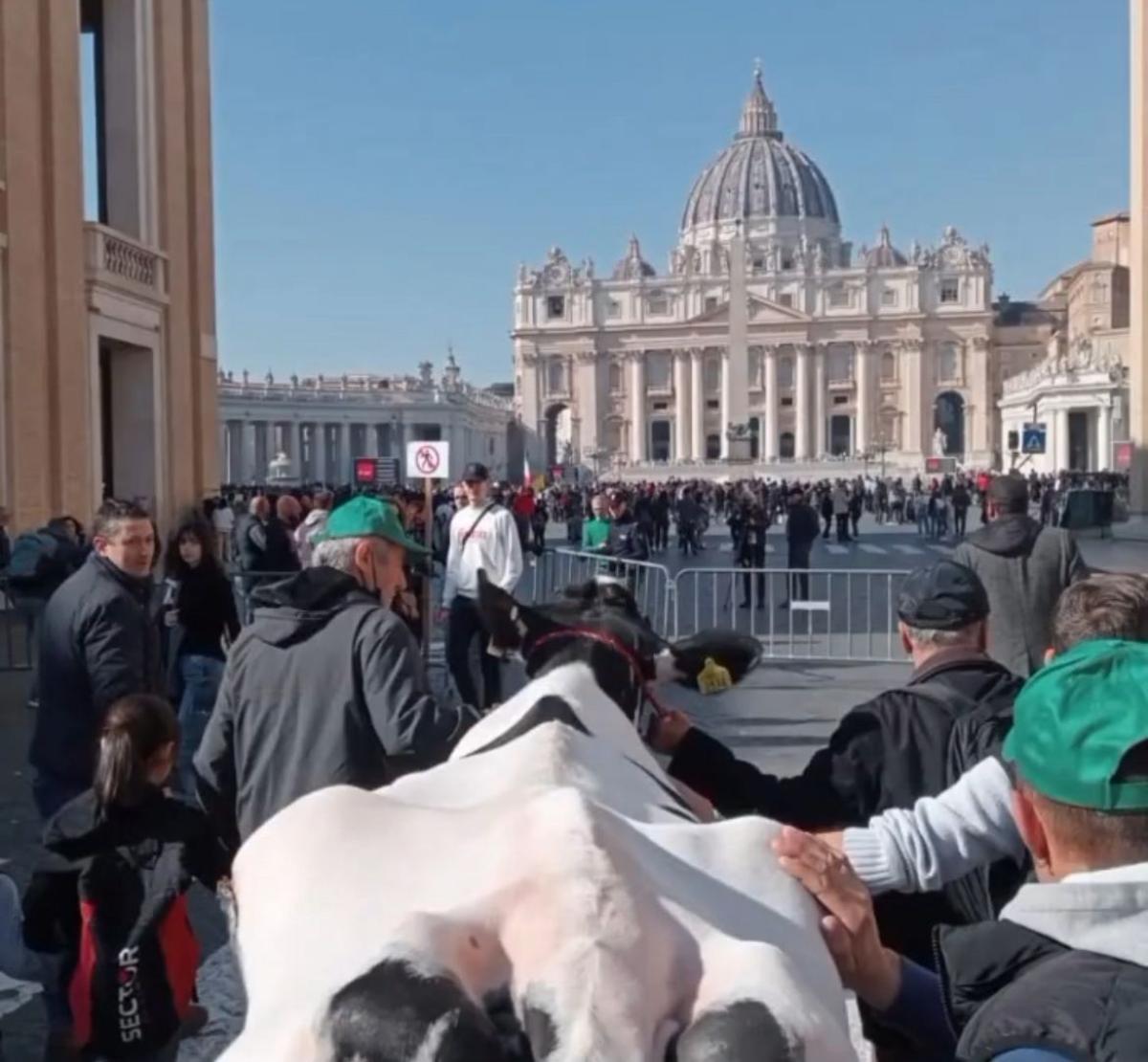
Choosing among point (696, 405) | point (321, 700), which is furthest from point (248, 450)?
point (321, 700)

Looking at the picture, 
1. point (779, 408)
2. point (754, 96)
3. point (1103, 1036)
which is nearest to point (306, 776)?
point (1103, 1036)

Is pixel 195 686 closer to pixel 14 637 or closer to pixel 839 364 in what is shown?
pixel 14 637

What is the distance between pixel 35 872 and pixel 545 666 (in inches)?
64.4

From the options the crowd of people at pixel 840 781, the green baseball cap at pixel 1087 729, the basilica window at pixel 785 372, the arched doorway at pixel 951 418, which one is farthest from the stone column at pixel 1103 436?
the green baseball cap at pixel 1087 729

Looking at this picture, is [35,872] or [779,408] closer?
[35,872]

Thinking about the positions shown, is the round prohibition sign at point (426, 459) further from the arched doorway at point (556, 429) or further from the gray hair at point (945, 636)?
the arched doorway at point (556, 429)

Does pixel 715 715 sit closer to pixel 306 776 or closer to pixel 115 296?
pixel 306 776

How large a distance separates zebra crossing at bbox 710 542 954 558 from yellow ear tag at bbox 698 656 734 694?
2596cm

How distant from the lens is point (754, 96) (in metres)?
143

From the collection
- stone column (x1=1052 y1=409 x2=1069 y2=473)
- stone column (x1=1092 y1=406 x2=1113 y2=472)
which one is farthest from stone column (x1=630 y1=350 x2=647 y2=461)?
stone column (x1=1092 y1=406 x2=1113 y2=472)

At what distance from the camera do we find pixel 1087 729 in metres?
1.64

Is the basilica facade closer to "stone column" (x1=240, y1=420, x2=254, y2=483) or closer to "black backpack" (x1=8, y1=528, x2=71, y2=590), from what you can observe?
"stone column" (x1=240, y1=420, x2=254, y2=483)

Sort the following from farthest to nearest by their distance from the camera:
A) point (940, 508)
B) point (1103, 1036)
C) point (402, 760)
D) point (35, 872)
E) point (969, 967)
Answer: point (940, 508)
point (35, 872)
point (402, 760)
point (969, 967)
point (1103, 1036)

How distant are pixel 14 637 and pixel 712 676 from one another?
36.6 ft
